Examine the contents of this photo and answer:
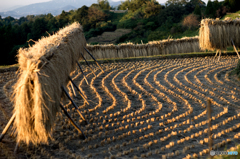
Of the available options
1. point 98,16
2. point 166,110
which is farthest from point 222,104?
point 98,16

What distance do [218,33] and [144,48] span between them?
4590 millimetres

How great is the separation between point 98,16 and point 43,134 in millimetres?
37691

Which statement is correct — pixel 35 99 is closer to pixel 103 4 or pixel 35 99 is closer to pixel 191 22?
pixel 191 22

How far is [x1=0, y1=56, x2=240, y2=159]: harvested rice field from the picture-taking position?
3.70 meters

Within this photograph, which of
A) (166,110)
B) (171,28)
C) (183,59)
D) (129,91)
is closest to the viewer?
(166,110)

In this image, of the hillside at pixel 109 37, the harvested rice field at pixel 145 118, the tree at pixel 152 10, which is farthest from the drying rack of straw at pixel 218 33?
the tree at pixel 152 10

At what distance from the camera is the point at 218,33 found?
11.1 m

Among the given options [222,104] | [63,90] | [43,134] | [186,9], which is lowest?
[222,104]

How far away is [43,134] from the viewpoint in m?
3.33

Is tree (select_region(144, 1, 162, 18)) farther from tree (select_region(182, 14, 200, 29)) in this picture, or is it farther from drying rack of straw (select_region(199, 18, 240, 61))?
drying rack of straw (select_region(199, 18, 240, 61))

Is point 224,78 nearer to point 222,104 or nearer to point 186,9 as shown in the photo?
point 222,104

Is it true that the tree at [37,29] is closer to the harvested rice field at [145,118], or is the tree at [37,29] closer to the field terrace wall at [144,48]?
the field terrace wall at [144,48]

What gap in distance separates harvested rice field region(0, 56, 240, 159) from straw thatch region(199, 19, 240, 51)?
8.77ft

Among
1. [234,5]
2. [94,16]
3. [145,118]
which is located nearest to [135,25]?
[94,16]
